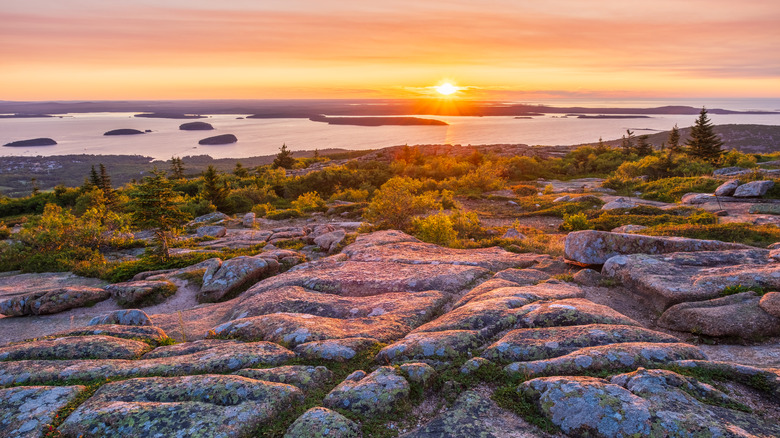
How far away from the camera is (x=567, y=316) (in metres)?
6.80

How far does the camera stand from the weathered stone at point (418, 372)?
5.28 m

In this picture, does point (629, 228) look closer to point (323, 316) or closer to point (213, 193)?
point (323, 316)

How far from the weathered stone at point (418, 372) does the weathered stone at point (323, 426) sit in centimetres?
112

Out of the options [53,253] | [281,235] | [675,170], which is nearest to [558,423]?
[281,235]

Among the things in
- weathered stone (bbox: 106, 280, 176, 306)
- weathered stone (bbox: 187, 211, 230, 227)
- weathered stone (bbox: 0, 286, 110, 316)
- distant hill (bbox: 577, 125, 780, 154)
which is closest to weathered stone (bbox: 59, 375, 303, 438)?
weathered stone (bbox: 106, 280, 176, 306)

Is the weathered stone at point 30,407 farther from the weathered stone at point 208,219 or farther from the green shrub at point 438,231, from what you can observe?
the weathered stone at point 208,219

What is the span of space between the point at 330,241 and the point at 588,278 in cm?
1078

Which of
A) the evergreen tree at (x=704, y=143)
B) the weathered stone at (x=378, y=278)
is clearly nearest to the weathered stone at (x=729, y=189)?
the weathered stone at (x=378, y=278)

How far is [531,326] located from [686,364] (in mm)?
2186

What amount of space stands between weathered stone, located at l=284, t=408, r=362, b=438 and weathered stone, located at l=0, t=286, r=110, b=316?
1139 centimetres

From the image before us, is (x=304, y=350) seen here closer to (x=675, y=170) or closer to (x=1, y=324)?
(x=1, y=324)

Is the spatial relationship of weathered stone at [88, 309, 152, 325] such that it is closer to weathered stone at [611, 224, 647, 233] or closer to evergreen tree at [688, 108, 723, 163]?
weathered stone at [611, 224, 647, 233]

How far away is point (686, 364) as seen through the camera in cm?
516

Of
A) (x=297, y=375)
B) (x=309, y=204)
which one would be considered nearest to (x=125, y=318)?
(x=297, y=375)
